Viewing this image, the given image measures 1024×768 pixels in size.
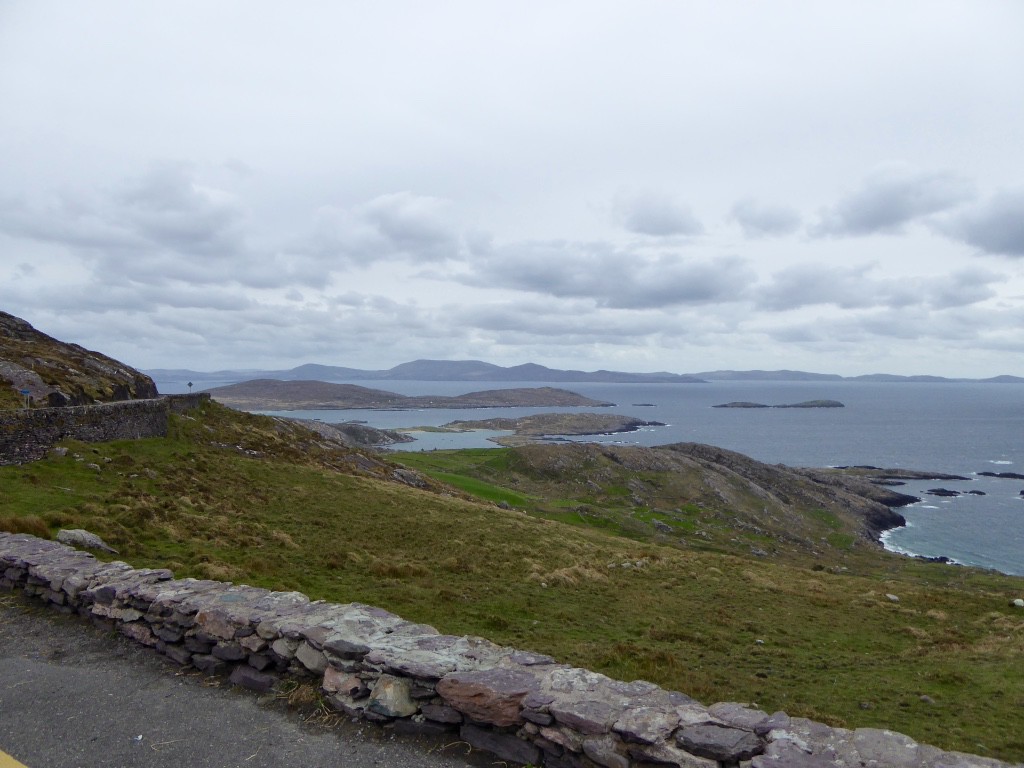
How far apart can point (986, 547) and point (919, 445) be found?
121209mm

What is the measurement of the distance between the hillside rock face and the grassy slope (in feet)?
24.5

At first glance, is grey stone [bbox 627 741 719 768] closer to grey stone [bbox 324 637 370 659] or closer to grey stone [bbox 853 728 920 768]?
grey stone [bbox 853 728 920 768]

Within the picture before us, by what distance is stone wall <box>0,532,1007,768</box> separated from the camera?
714 cm

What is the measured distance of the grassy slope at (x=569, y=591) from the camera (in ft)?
46.5

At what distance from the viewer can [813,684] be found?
48.3ft

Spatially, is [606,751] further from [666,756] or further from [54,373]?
[54,373]

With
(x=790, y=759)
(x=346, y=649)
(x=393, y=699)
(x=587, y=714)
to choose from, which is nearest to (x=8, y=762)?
(x=346, y=649)

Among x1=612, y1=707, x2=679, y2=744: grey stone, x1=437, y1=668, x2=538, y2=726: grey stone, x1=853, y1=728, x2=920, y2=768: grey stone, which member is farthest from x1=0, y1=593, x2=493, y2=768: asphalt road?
x1=853, y1=728, x2=920, y2=768: grey stone

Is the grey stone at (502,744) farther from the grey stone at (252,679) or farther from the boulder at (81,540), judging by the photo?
the boulder at (81,540)

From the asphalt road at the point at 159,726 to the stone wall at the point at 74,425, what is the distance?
17.6 m

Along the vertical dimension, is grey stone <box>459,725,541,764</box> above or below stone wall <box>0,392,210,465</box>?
below

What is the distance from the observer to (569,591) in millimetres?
22312

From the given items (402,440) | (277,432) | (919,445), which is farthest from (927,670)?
(919,445)

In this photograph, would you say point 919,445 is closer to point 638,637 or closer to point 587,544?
point 587,544
